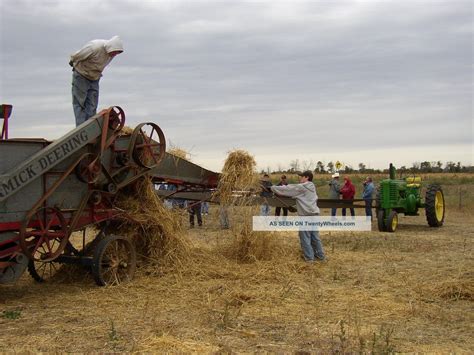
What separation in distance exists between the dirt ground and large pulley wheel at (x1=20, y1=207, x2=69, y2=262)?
25.2 inches

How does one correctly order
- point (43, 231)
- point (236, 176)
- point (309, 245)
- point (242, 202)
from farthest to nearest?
point (309, 245)
point (236, 176)
point (242, 202)
point (43, 231)

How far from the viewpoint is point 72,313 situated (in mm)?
6137

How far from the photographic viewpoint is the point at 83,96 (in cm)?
768

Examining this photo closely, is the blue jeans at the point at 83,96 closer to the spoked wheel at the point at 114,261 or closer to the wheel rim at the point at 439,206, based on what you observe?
the spoked wheel at the point at 114,261

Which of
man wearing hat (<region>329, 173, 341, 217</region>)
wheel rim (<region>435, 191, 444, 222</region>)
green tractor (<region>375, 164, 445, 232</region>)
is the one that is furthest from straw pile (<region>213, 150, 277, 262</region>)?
wheel rim (<region>435, 191, 444, 222</region>)

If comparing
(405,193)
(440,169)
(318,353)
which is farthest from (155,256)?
(440,169)

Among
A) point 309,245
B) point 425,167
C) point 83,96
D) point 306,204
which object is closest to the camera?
point 83,96

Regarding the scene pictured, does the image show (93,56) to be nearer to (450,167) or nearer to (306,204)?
(306,204)

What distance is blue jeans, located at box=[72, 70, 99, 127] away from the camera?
301 inches

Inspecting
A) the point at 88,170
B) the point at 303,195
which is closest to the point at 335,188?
the point at 303,195

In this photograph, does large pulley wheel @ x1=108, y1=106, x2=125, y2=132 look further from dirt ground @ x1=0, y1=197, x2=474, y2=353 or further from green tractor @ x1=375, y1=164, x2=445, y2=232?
green tractor @ x1=375, y1=164, x2=445, y2=232

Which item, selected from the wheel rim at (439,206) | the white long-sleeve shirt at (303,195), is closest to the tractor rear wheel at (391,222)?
the wheel rim at (439,206)

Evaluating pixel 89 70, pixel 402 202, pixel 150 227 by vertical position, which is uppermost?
pixel 89 70

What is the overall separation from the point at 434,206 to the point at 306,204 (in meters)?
8.09
